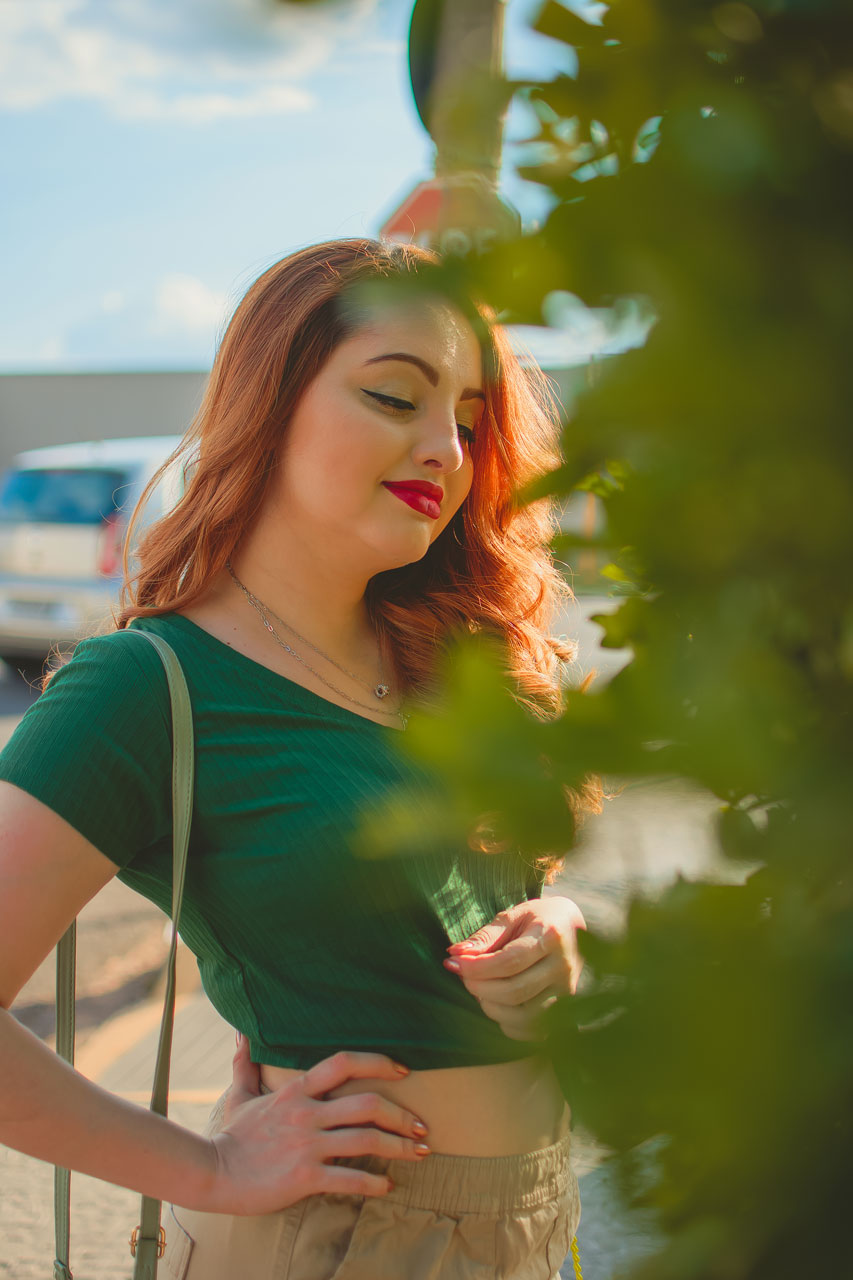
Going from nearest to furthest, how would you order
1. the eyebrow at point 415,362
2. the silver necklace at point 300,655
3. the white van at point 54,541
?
1. the eyebrow at point 415,362
2. the silver necklace at point 300,655
3. the white van at point 54,541

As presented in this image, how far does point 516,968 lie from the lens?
133cm

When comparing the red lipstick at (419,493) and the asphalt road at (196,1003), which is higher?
the red lipstick at (419,493)

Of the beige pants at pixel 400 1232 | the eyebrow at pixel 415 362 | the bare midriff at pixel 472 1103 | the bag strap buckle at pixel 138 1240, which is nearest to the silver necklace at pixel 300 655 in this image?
the eyebrow at pixel 415 362

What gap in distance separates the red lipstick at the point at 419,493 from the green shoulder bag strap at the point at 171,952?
1.31 ft

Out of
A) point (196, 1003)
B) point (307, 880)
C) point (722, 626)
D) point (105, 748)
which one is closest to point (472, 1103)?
point (307, 880)

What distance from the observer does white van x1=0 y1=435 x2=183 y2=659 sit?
872cm

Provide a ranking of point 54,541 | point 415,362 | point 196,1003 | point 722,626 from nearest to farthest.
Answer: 1. point 722,626
2. point 415,362
3. point 196,1003
4. point 54,541

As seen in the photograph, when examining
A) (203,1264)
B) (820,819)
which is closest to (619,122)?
(820,819)

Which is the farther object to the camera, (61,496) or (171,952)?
(61,496)

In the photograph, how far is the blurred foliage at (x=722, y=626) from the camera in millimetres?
316

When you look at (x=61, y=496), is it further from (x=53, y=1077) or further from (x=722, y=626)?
(x=722, y=626)

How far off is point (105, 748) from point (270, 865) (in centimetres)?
25

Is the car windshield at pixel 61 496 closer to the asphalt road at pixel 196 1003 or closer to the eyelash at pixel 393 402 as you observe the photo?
the asphalt road at pixel 196 1003

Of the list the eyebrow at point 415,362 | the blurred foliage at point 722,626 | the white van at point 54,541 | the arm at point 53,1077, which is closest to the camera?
the blurred foliage at point 722,626
